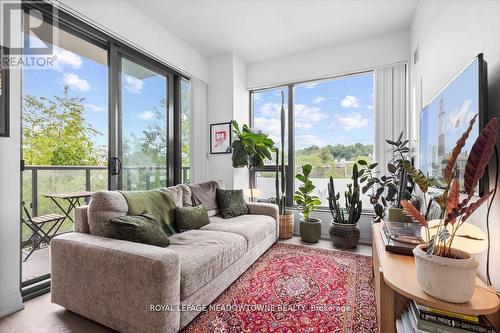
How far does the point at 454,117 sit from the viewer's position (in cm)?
128

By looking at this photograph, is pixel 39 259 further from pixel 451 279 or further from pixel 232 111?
pixel 451 279

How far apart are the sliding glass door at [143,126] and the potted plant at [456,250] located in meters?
2.77

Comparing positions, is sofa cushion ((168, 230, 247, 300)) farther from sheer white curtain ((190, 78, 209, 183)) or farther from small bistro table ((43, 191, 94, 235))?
sheer white curtain ((190, 78, 209, 183))

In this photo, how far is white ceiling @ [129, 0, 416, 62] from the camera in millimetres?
2580

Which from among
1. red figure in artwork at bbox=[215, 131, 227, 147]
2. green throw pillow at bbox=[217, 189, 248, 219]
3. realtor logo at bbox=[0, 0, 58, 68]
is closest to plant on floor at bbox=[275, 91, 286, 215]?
green throw pillow at bbox=[217, 189, 248, 219]

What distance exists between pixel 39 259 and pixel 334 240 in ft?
11.3

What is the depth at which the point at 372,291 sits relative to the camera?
1.96m

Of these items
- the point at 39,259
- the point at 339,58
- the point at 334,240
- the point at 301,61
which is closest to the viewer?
the point at 39,259

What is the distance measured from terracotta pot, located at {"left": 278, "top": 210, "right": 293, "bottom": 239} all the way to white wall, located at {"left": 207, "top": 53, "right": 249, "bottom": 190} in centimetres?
89

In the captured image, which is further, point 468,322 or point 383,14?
point 383,14

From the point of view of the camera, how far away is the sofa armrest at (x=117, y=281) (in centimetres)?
132

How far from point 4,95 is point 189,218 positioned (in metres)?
1.71

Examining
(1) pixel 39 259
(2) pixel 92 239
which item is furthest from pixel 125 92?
(1) pixel 39 259

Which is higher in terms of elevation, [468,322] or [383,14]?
[383,14]
